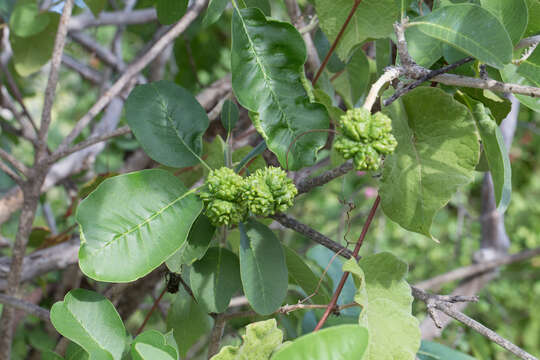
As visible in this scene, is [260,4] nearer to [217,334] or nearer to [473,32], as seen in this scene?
[473,32]

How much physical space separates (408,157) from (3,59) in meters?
1.52

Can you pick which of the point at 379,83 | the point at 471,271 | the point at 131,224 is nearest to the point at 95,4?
the point at 131,224

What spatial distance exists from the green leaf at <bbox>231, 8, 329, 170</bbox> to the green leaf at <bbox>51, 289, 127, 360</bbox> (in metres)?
0.29

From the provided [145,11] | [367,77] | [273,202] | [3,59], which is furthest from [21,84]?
[273,202]

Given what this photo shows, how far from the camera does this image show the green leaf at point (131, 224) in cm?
56

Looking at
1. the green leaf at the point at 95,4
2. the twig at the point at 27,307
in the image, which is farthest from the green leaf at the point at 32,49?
the twig at the point at 27,307

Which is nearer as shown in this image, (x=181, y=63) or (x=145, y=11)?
(x=145, y=11)

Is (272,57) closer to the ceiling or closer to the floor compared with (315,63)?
closer to the ceiling

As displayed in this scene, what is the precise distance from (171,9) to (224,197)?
39 centimetres

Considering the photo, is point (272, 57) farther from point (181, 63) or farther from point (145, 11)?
point (181, 63)

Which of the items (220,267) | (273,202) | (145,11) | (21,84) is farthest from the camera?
(21,84)

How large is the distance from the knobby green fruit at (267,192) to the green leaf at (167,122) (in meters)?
0.15

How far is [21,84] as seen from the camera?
1.82 m

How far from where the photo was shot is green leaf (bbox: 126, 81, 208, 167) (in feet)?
2.26
